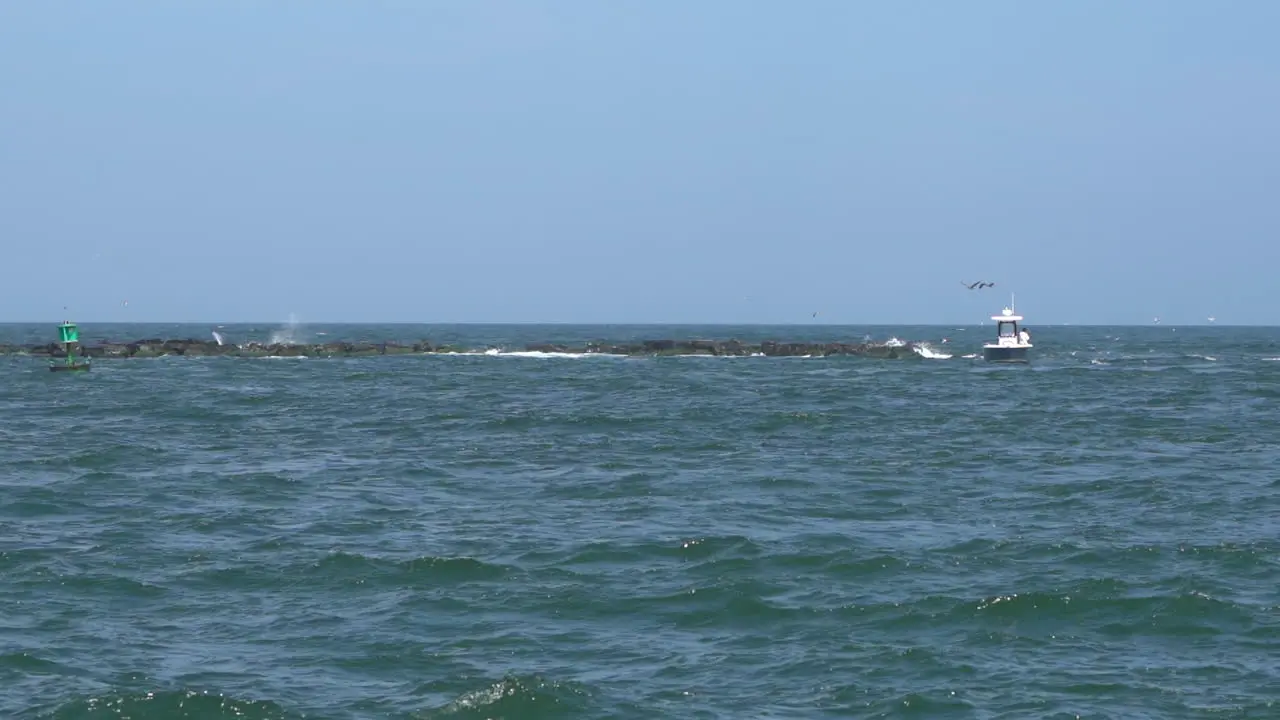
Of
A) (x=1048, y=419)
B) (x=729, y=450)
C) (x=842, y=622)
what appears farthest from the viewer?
(x=1048, y=419)

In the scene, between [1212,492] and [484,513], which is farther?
[1212,492]

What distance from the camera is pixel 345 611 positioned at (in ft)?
62.8

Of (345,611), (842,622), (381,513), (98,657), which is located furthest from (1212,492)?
(98,657)

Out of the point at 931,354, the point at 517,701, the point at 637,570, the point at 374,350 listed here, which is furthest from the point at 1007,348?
the point at 517,701

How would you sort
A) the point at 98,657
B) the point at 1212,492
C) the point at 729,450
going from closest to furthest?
the point at 98,657 < the point at 1212,492 < the point at 729,450

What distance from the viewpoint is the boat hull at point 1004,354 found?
85562 millimetres

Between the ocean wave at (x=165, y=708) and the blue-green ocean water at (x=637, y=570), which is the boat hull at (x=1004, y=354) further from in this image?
the ocean wave at (x=165, y=708)

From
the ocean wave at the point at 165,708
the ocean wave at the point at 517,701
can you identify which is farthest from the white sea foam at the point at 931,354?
the ocean wave at the point at 165,708

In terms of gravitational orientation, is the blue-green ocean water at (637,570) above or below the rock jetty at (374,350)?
below

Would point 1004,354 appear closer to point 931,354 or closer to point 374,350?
point 931,354

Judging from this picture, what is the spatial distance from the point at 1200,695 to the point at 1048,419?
3425 cm

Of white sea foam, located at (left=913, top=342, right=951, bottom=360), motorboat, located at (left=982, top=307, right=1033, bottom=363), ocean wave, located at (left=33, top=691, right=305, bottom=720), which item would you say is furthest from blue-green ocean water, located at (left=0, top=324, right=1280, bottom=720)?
white sea foam, located at (left=913, top=342, right=951, bottom=360)

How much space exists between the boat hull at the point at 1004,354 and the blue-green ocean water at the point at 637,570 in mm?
39153

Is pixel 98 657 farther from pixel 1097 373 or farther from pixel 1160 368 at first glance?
pixel 1160 368
